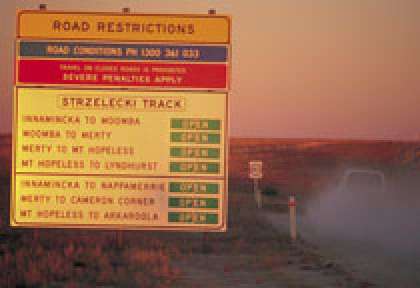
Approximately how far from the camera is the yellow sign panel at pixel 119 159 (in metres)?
15.2

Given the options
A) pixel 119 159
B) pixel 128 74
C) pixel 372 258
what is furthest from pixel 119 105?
pixel 372 258

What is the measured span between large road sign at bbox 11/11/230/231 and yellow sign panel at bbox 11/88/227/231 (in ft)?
0.06

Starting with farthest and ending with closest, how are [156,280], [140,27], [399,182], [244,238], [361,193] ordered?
[399,182] < [361,193] < [244,238] < [140,27] < [156,280]

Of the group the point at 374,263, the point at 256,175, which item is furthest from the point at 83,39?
the point at 256,175

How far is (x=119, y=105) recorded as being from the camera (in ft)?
49.8

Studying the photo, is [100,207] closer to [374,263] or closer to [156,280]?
[156,280]

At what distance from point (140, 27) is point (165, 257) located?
4075 millimetres

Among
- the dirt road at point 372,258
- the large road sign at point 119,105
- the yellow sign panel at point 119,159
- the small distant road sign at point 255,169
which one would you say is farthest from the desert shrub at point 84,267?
the small distant road sign at point 255,169

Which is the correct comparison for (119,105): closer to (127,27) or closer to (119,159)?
(119,159)

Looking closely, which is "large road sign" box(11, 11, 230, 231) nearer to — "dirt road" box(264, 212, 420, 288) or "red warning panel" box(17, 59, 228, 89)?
"red warning panel" box(17, 59, 228, 89)

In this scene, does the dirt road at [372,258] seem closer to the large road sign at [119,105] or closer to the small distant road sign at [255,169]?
the large road sign at [119,105]

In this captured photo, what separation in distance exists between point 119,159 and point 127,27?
7.30 ft

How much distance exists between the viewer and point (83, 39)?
15188 mm

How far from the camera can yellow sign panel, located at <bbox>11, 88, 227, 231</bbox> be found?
15.2m
